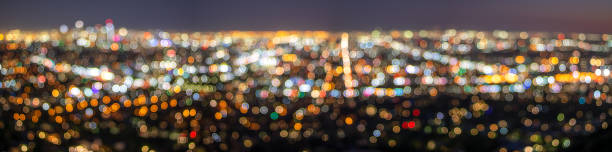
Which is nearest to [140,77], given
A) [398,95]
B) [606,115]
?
[398,95]

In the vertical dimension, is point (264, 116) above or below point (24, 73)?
below

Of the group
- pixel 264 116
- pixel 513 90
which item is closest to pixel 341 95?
pixel 264 116

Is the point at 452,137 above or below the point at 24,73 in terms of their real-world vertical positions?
below

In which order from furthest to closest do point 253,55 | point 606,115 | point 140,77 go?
point 253,55 < point 140,77 < point 606,115

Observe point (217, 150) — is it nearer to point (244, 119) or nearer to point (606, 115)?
point (244, 119)

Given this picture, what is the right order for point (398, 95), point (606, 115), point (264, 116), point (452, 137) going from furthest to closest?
point (398, 95)
point (264, 116)
point (452, 137)
point (606, 115)

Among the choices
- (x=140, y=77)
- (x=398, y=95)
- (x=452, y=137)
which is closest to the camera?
(x=452, y=137)

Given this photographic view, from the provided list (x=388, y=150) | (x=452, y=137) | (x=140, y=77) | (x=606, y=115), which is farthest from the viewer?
Result: (x=140, y=77)

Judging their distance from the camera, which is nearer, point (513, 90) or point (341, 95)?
point (513, 90)

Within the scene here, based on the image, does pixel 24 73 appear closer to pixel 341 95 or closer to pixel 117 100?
pixel 117 100
